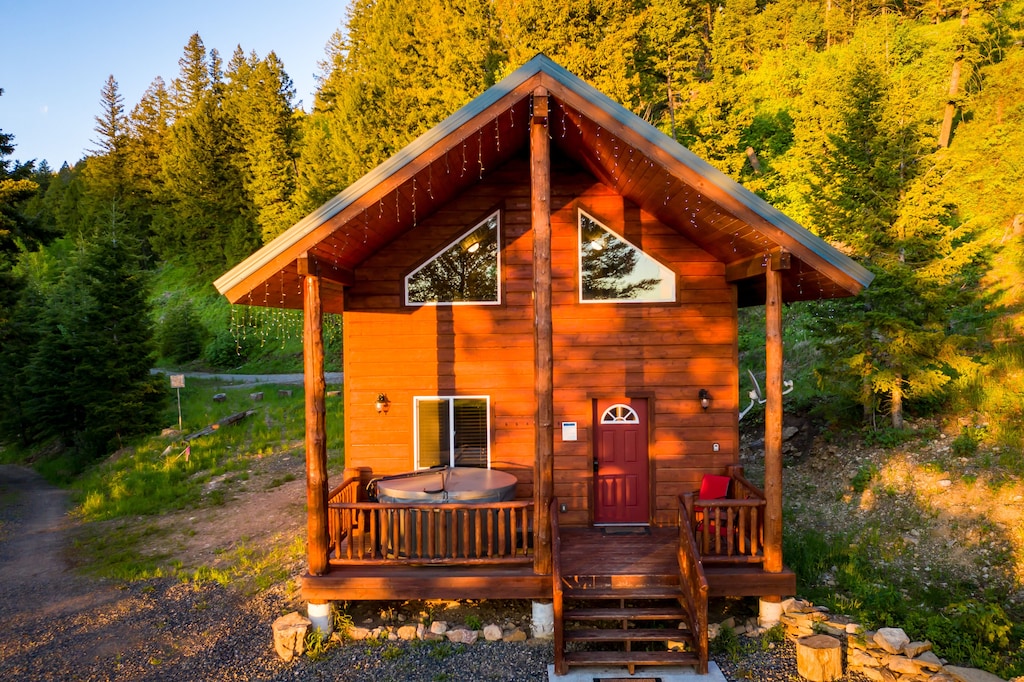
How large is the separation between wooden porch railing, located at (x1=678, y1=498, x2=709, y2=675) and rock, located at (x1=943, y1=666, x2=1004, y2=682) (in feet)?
7.57

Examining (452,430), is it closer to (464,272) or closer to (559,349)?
(559,349)

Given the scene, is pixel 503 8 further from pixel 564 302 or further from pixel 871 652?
pixel 871 652

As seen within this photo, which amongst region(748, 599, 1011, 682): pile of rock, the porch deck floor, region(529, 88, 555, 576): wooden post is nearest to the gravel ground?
region(748, 599, 1011, 682): pile of rock

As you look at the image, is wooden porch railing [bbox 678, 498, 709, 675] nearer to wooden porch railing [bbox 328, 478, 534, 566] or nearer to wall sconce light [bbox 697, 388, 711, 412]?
wooden porch railing [bbox 328, 478, 534, 566]

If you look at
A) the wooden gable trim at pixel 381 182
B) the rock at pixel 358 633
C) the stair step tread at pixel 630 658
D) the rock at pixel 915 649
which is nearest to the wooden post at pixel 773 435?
the rock at pixel 915 649

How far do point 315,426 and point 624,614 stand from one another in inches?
172

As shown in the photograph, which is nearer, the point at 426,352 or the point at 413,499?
the point at 413,499

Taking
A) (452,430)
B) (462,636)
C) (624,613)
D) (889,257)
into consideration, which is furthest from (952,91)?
(462,636)

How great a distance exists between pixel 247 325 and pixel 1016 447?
36131mm

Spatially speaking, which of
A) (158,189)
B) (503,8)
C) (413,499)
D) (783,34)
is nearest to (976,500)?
(413,499)

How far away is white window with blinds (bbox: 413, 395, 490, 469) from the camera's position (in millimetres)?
8906

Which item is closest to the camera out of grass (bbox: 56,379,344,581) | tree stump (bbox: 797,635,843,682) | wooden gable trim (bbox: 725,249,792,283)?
tree stump (bbox: 797,635,843,682)

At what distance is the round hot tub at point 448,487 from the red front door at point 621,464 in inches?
62.1

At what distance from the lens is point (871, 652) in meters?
6.04
